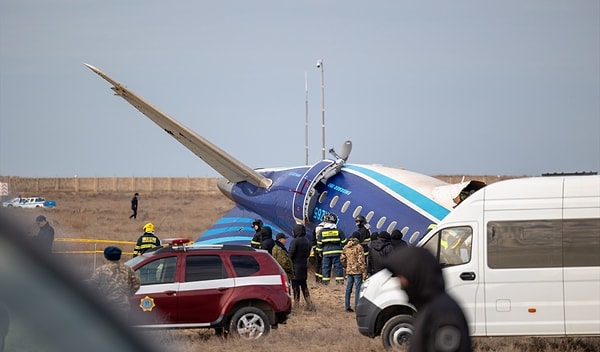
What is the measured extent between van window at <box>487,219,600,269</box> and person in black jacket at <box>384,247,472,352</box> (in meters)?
7.51

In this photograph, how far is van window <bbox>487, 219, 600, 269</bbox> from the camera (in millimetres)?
12703

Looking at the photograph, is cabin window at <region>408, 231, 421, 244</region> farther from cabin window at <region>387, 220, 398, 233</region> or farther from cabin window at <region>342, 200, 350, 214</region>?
cabin window at <region>342, 200, 350, 214</region>

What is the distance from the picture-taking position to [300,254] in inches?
757

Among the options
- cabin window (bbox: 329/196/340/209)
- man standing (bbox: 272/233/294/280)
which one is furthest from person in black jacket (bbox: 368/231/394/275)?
cabin window (bbox: 329/196/340/209)

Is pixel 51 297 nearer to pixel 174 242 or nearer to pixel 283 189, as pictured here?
pixel 174 242

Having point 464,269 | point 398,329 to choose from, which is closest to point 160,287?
point 398,329

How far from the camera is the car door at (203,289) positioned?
46.7ft

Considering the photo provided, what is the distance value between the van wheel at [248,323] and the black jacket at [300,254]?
451cm

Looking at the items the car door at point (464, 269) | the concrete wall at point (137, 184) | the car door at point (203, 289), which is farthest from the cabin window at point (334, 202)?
the concrete wall at point (137, 184)

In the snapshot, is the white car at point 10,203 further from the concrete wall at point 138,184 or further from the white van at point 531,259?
the concrete wall at point 138,184

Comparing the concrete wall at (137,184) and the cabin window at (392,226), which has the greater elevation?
the concrete wall at (137,184)

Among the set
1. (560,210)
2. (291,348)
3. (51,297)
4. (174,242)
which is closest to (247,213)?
(174,242)

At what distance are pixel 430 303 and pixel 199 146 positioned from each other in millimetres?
22981

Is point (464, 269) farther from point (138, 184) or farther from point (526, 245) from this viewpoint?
point (138, 184)
